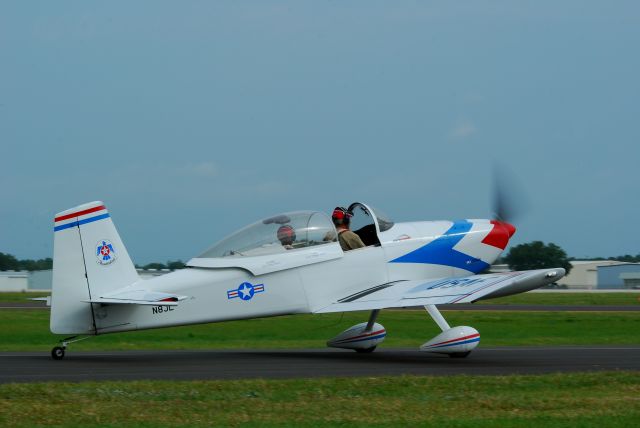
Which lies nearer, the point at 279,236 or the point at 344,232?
the point at 279,236

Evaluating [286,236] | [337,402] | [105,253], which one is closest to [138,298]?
[105,253]

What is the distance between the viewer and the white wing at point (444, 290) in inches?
489

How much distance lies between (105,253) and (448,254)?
5.60 metres

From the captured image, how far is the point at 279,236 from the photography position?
13.8m

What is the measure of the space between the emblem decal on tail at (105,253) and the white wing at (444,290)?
10.6ft

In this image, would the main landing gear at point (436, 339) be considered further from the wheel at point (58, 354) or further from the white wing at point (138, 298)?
the wheel at point (58, 354)

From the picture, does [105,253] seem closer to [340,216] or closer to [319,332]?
[340,216]

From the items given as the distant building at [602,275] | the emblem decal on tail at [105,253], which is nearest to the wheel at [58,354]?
the emblem decal on tail at [105,253]

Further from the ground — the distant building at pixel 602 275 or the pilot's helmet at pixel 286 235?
the pilot's helmet at pixel 286 235

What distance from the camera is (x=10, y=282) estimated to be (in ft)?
243

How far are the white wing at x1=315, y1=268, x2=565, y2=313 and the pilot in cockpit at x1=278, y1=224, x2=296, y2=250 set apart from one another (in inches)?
43.9

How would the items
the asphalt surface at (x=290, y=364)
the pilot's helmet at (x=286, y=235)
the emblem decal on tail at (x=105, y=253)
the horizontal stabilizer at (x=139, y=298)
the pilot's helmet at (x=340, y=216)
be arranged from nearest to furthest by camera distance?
the asphalt surface at (x=290, y=364) < the horizontal stabilizer at (x=139, y=298) < the emblem decal on tail at (x=105, y=253) < the pilot's helmet at (x=286, y=235) < the pilot's helmet at (x=340, y=216)

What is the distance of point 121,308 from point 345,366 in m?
3.11

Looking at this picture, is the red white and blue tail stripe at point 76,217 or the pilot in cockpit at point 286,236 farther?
the pilot in cockpit at point 286,236
